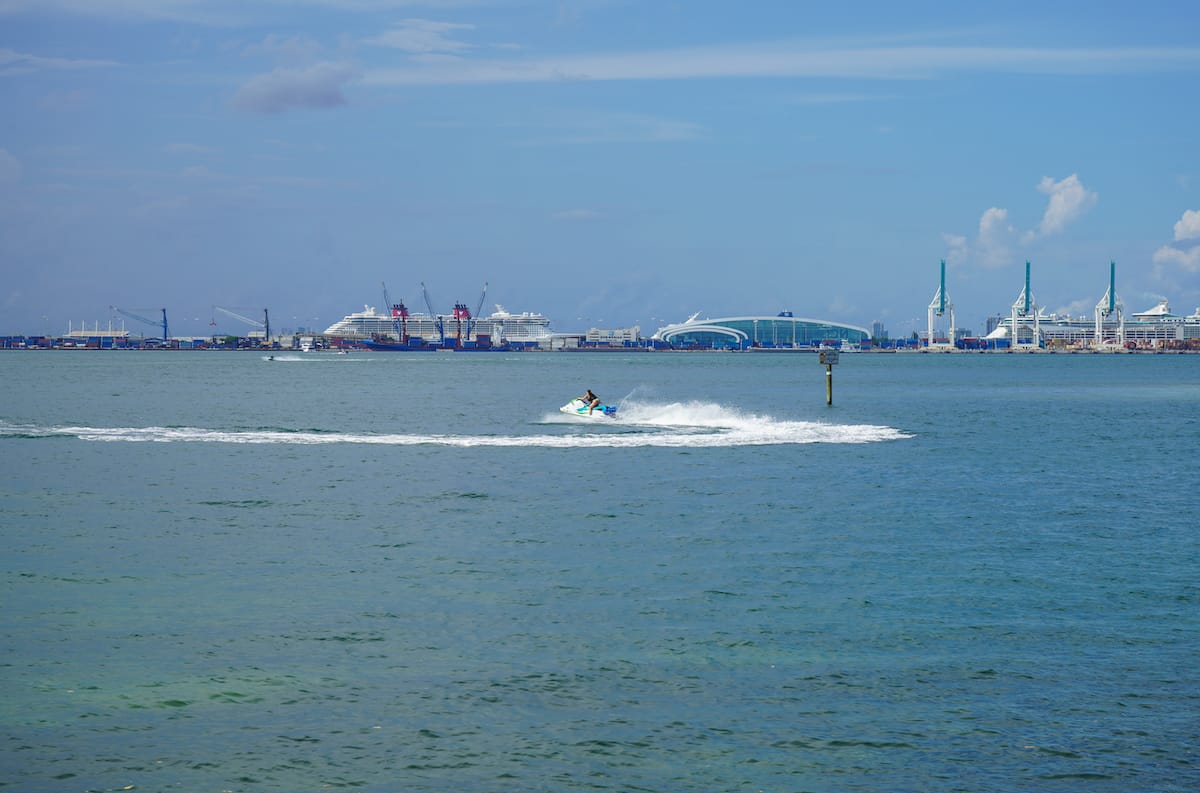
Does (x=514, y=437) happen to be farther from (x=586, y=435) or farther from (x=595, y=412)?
(x=595, y=412)

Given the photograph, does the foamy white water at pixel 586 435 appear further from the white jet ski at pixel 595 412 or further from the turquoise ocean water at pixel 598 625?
the turquoise ocean water at pixel 598 625

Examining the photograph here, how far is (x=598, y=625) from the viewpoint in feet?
66.6

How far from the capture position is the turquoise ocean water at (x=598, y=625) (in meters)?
14.2

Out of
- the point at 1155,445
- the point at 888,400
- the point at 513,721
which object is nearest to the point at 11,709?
the point at 513,721

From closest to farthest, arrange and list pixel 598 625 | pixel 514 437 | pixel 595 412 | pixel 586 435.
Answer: pixel 598 625 → pixel 514 437 → pixel 586 435 → pixel 595 412

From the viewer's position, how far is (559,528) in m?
31.0

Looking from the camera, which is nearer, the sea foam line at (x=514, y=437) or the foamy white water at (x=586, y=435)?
the sea foam line at (x=514, y=437)

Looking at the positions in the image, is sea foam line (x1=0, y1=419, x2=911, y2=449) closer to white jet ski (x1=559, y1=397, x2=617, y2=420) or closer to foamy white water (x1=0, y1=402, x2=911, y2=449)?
foamy white water (x1=0, y1=402, x2=911, y2=449)

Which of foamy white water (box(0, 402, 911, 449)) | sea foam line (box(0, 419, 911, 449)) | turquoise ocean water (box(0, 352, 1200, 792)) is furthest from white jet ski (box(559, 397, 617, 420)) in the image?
turquoise ocean water (box(0, 352, 1200, 792))

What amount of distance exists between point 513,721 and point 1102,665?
28.3 ft

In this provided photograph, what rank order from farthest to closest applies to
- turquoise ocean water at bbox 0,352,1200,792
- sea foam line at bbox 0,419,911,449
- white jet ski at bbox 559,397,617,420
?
white jet ski at bbox 559,397,617,420 → sea foam line at bbox 0,419,911,449 → turquoise ocean water at bbox 0,352,1200,792

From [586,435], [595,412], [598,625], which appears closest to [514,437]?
[586,435]

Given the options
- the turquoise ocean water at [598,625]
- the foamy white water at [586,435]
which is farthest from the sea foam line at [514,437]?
the turquoise ocean water at [598,625]

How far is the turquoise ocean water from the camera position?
14.2 meters
